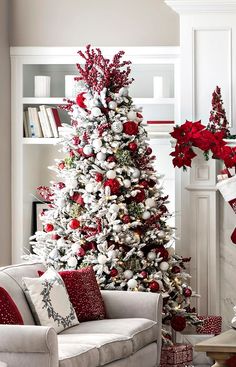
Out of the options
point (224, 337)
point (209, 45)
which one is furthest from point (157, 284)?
point (209, 45)

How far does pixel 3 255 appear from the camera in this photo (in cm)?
758

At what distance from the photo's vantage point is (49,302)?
5289 millimetres

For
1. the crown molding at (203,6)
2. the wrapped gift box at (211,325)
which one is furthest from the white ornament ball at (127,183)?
the crown molding at (203,6)

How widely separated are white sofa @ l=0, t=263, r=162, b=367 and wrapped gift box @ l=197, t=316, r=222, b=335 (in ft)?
3.79

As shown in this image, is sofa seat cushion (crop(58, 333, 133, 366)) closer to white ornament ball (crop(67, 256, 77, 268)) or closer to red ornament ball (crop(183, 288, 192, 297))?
white ornament ball (crop(67, 256, 77, 268))

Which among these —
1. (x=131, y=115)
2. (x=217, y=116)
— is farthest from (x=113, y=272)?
(x=217, y=116)

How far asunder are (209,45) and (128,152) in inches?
58.8

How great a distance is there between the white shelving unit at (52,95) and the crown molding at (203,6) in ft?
1.20

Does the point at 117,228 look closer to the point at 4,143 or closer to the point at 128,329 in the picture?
the point at 128,329

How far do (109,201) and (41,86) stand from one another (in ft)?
5.42

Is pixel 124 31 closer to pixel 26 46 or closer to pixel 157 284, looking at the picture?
pixel 26 46

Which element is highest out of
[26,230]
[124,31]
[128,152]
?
[124,31]

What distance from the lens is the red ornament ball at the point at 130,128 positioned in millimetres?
6523

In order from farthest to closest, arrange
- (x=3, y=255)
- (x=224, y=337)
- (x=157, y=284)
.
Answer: (x=3, y=255) → (x=157, y=284) → (x=224, y=337)
